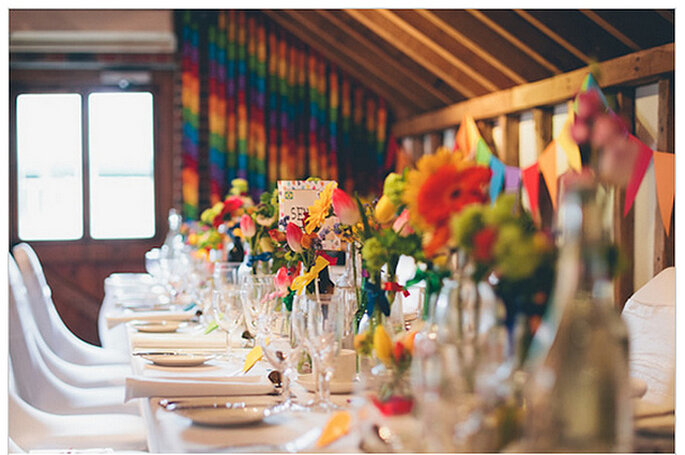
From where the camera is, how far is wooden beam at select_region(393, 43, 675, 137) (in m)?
3.31

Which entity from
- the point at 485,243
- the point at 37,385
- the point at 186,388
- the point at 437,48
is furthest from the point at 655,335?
the point at 437,48

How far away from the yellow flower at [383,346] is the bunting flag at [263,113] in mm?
5344

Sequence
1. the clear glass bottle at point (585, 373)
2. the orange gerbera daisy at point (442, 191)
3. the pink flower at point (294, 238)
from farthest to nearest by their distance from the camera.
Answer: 1. the pink flower at point (294, 238)
2. the orange gerbera daisy at point (442, 191)
3. the clear glass bottle at point (585, 373)

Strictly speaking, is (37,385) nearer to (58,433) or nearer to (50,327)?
(58,433)

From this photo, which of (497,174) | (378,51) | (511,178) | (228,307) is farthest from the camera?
(378,51)

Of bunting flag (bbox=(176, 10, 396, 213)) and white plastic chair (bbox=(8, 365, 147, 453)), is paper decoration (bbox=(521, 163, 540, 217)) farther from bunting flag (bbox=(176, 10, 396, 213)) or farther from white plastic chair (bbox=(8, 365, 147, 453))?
bunting flag (bbox=(176, 10, 396, 213))

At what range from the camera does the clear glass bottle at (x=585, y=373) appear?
2.89 feet

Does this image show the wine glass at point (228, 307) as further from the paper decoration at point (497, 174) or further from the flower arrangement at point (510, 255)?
the paper decoration at point (497, 174)

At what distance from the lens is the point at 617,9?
340cm

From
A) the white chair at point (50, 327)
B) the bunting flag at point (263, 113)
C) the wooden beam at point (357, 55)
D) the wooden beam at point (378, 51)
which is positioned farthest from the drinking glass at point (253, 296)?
the bunting flag at point (263, 113)

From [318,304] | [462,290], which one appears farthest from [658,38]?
[462,290]

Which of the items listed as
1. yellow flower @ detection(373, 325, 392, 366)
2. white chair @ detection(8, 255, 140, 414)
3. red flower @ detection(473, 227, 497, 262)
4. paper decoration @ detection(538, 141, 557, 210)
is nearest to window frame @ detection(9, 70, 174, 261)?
paper decoration @ detection(538, 141, 557, 210)

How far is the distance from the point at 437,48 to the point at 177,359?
340 centimetres

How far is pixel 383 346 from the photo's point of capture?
4.39 feet
